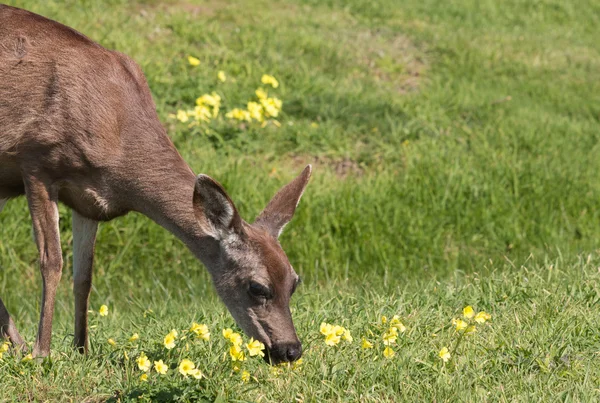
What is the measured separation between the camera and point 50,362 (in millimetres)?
4039

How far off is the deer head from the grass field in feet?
0.63

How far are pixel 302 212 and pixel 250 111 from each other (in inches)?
42.6

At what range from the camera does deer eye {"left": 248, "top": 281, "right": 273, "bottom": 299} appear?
14.8 feet

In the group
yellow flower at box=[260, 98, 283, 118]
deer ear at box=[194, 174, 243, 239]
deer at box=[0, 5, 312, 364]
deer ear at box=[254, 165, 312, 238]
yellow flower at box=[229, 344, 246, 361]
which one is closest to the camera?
yellow flower at box=[229, 344, 246, 361]

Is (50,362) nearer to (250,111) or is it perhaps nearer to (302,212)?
(302,212)

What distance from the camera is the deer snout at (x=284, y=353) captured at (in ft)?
13.7

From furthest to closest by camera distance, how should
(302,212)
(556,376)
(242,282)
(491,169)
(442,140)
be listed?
(442,140) → (491,169) → (302,212) → (242,282) → (556,376)

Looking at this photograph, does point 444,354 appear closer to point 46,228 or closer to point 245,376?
point 245,376

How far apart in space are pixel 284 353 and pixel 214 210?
2.85 feet

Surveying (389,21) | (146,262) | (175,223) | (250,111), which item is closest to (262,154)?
(250,111)

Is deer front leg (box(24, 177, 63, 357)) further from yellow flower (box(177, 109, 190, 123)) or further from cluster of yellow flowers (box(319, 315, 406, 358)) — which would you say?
yellow flower (box(177, 109, 190, 123))

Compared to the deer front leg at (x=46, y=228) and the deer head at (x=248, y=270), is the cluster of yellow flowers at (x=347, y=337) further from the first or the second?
the deer front leg at (x=46, y=228)

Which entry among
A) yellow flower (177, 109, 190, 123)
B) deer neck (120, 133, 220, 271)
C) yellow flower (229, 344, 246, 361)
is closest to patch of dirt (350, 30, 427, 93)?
yellow flower (177, 109, 190, 123)

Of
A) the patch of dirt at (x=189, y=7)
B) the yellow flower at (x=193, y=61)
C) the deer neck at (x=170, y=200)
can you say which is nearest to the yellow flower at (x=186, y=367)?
the deer neck at (x=170, y=200)
